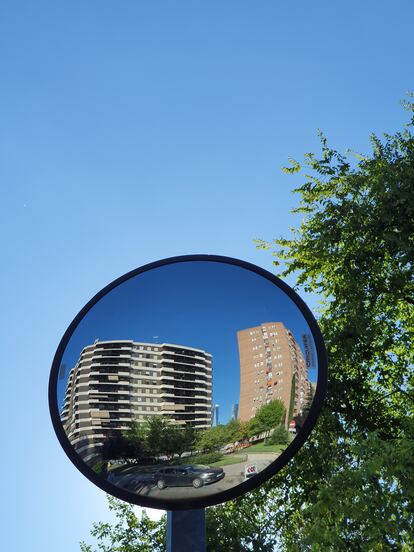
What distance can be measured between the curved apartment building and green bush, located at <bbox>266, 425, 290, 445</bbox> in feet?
1.31

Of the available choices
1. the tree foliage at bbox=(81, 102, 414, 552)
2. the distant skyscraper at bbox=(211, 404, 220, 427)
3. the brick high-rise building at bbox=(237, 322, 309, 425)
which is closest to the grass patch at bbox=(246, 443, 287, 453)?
the brick high-rise building at bbox=(237, 322, 309, 425)

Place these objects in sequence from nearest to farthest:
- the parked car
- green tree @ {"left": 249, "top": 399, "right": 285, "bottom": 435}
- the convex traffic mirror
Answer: the parked car
the convex traffic mirror
green tree @ {"left": 249, "top": 399, "right": 285, "bottom": 435}

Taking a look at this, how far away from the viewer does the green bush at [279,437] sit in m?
2.97

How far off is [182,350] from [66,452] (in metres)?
0.94

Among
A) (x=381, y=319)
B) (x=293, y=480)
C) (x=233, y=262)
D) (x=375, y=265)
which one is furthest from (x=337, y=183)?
(x=233, y=262)

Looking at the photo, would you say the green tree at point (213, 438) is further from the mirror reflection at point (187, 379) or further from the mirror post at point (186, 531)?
the mirror post at point (186, 531)

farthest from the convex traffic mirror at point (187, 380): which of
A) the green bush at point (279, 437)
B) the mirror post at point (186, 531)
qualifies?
the mirror post at point (186, 531)

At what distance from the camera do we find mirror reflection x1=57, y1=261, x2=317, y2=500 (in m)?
2.96

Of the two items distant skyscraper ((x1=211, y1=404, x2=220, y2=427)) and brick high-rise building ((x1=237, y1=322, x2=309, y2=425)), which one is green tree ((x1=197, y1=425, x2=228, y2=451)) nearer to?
distant skyscraper ((x1=211, y1=404, x2=220, y2=427))

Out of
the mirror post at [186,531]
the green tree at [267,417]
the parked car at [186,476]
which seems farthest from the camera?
the green tree at [267,417]

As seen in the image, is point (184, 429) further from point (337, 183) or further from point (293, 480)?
point (337, 183)

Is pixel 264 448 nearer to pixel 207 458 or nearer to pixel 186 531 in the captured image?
pixel 207 458

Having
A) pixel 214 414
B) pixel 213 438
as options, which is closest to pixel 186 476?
pixel 213 438

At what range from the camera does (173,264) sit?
11.1 feet
